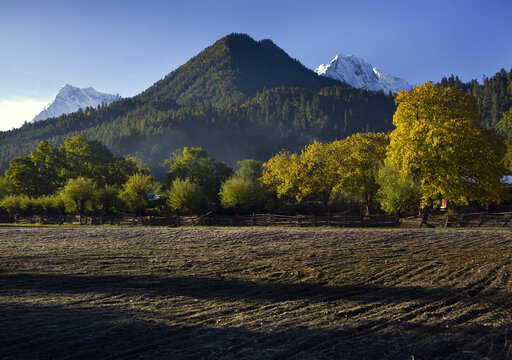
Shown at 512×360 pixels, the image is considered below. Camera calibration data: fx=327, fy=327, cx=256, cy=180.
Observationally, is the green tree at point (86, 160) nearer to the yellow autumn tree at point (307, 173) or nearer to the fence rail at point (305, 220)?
the fence rail at point (305, 220)

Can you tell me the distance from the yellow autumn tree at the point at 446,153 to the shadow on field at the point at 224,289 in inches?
875

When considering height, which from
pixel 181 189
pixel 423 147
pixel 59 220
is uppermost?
pixel 423 147

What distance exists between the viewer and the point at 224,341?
6664 millimetres

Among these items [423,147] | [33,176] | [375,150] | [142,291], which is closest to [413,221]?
[423,147]

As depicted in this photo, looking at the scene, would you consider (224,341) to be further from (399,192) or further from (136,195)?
(136,195)

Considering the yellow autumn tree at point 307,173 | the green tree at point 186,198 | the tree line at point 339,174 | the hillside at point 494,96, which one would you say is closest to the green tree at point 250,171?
the tree line at point 339,174

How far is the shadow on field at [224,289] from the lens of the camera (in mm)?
9461

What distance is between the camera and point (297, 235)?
23.7 m

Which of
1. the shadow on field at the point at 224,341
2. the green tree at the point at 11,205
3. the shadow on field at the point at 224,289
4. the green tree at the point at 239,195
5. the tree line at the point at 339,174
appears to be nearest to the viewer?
the shadow on field at the point at 224,341

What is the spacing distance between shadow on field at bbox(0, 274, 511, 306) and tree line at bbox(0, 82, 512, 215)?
1960 cm

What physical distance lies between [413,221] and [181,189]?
27479 mm

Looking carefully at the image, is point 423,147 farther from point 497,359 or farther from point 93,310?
point 93,310

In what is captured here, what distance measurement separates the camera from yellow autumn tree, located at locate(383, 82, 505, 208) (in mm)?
28766

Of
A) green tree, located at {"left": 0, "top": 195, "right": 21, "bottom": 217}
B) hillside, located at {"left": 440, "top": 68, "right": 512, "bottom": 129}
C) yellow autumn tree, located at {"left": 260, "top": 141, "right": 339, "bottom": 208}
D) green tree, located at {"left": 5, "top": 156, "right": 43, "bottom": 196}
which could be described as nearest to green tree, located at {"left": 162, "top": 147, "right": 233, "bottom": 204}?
yellow autumn tree, located at {"left": 260, "top": 141, "right": 339, "bottom": 208}
